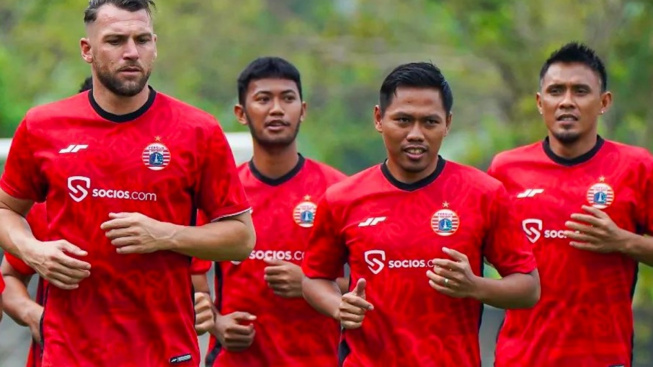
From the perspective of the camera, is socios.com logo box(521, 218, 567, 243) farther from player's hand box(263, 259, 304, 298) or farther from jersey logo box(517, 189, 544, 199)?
player's hand box(263, 259, 304, 298)

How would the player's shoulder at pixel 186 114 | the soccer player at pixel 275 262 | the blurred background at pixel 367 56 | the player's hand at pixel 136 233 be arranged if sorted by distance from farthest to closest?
the blurred background at pixel 367 56
the soccer player at pixel 275 262
the player's shoulder at pixel 186 114
the player's hand at pixel 136 233

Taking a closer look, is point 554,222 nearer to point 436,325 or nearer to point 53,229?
point 436,325

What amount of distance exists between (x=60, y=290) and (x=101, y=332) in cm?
26

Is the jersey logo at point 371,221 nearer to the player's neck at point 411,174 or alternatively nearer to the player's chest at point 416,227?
the player's chest at point 416,227

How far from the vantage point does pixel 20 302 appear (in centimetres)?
929

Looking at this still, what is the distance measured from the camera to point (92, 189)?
789 cm

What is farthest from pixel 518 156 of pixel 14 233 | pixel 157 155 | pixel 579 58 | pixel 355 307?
pixel 14 233

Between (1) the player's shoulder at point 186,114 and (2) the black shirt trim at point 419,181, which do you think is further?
(2) the black shirt trim at point 419,181

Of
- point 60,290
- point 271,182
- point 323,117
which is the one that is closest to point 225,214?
point 60,290

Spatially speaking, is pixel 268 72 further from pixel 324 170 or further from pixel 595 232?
pixel 595 232

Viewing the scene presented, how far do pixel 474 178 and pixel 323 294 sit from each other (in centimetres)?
90

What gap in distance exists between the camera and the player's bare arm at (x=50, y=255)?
7.66 meters

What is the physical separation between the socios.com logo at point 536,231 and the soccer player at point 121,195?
6.36 ft

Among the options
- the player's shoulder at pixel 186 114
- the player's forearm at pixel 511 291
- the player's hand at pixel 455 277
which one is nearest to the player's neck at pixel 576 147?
the player's forearm at pixel 511 291
